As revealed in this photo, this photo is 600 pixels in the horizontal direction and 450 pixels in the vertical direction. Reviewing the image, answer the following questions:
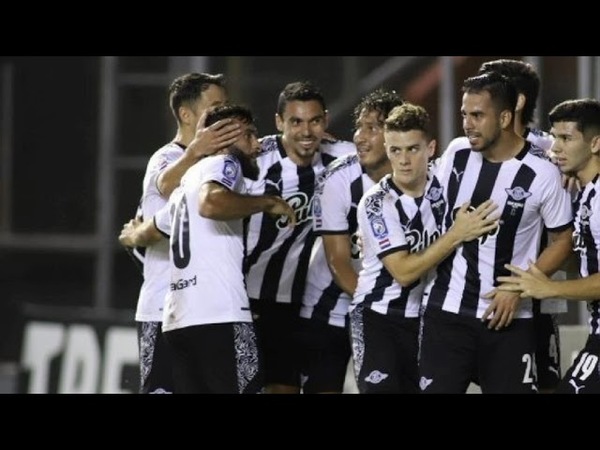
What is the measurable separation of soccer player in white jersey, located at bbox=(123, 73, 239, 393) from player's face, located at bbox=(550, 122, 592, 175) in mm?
1594

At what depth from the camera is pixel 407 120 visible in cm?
668

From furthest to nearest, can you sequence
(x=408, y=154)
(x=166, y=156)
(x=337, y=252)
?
(x=166, y=156) → (x=337, y=252) → (x=408, y=154)

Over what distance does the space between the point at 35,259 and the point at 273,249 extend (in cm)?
526

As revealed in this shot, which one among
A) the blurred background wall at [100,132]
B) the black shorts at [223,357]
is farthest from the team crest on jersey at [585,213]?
the blurred background wall at [100,132]

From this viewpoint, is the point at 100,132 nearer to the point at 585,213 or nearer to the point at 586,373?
the point at 585,213

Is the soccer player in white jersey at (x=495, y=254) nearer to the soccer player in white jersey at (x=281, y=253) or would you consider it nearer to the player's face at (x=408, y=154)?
the player's face at (x=408, y=154)

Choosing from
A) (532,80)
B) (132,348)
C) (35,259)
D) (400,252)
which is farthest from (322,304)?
(35,259)

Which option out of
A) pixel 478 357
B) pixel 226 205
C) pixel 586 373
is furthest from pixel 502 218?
pixel 226 205

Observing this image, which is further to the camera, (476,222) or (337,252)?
(337,252)

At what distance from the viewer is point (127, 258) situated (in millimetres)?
11664

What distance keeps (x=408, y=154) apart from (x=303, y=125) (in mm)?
735

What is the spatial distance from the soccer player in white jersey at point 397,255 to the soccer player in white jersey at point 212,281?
43cm
